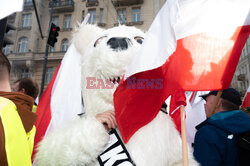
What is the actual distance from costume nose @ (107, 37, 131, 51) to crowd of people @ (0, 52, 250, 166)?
504 mm

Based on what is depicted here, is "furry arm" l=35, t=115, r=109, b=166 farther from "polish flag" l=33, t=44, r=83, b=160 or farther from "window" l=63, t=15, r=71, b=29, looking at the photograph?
"window" l=63, t=15, r=71, b=29

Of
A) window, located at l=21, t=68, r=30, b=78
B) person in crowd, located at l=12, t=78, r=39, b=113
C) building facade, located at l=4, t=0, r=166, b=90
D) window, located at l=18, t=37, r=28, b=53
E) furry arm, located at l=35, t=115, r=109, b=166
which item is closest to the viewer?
furry arm, located at l=35, t=115, r=109, b=166

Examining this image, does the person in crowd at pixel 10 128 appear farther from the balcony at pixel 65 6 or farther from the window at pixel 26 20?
the window at pixel 26 20

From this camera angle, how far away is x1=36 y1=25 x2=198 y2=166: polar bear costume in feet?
3.61

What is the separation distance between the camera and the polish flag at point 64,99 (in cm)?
183

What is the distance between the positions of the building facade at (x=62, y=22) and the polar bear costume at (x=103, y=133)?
14.1 metres

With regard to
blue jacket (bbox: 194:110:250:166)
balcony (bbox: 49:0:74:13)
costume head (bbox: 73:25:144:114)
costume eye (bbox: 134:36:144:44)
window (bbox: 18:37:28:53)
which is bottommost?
blue jacket (bbox: 194:110:250:166)

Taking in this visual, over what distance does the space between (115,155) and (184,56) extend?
86 cm

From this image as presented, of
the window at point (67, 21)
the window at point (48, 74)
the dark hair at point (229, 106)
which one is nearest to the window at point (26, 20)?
the window at point (67, 21)

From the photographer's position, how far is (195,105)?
108 inches

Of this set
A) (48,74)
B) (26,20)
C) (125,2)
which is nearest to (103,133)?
(48,74)

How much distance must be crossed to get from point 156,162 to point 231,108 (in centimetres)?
119

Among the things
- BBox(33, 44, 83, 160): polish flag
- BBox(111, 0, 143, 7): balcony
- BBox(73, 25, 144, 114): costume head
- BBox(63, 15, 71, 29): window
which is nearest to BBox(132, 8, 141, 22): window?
BBox(111, 0, 143, 7): balcony

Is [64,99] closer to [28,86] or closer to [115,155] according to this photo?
[115,155]
